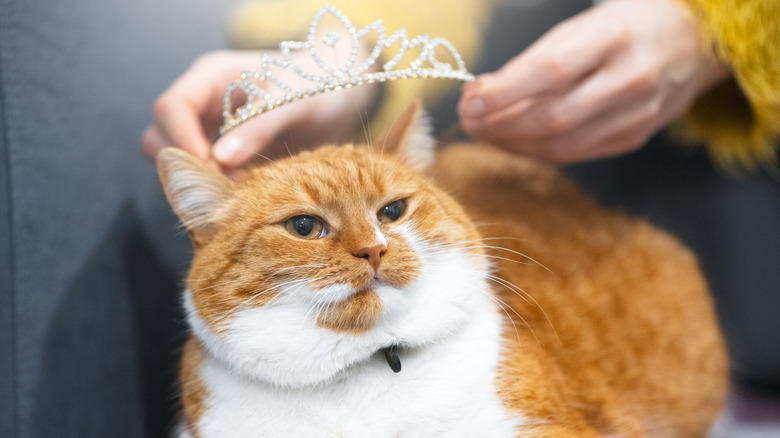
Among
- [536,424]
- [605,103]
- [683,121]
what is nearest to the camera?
[536,424]

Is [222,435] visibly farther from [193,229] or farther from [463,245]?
[463,245]

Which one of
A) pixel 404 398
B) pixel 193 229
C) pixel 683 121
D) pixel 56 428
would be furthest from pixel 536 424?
pixel 683 121

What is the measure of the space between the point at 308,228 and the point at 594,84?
574 mm

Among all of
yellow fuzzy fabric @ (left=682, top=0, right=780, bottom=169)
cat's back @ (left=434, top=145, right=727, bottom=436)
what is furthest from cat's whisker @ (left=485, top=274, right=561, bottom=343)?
yellow fuzzy fabric @ (left=682, top=0, right=780, bottom=169)

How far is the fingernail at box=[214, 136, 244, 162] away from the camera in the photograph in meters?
0.73

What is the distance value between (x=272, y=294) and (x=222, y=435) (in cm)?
18

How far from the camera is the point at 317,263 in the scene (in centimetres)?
65

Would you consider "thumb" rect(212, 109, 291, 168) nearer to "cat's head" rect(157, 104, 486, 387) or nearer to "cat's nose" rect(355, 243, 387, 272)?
"cat's head" rect(157, 104, 486, 387)

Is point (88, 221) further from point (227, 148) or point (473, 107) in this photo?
point (473, 107)

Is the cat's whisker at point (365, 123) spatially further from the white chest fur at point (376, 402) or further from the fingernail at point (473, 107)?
the white chest fur at point (376, 402)

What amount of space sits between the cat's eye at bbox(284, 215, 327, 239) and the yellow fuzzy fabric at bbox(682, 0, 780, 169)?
818mm

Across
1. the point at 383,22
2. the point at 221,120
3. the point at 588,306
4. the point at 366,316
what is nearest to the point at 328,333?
the point at 366,316

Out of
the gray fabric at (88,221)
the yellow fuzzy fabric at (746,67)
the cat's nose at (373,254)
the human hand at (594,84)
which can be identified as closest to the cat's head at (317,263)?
the cat's nose at (373,254)

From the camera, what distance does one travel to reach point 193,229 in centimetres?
76
